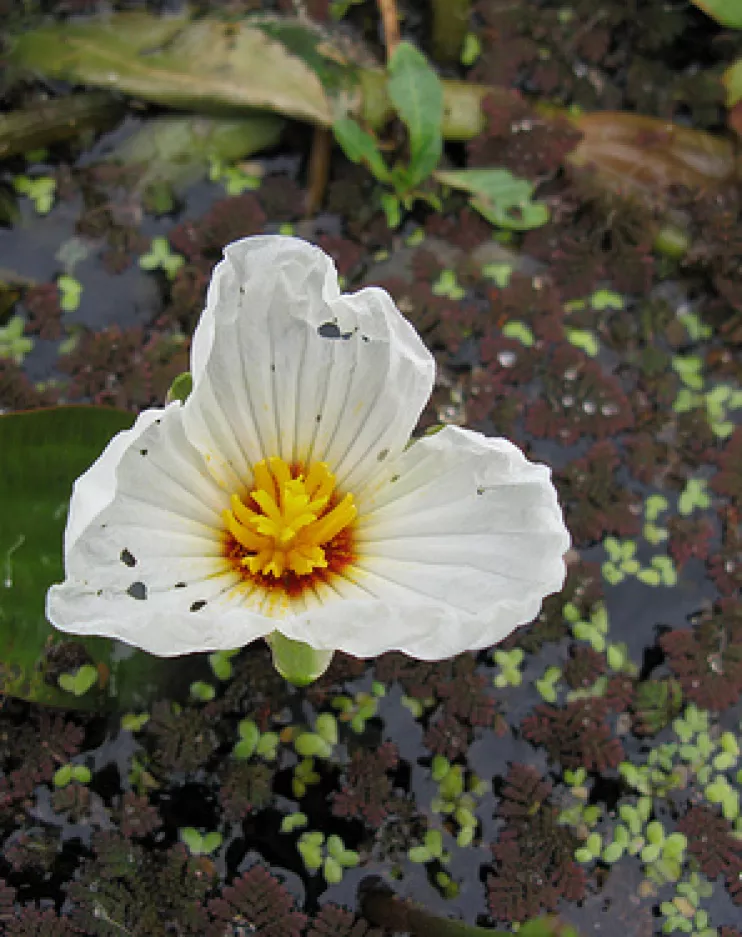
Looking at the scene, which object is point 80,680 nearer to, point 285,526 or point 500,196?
point 285,526

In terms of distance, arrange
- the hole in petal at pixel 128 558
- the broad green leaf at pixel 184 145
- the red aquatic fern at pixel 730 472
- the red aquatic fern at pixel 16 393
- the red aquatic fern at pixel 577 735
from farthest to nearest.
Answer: the broad green leaf at pixel 184 145
the red aquatic fern at pixel 730 472
the red aquatic fern at pixel 16 393
the red aquatic fern at pixel 577 735
the hole in petal at pixel 128 558

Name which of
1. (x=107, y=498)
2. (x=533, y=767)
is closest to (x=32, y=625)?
(x=107, y=498)

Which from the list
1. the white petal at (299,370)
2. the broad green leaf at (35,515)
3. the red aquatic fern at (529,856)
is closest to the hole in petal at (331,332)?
the white petal at (299,370)

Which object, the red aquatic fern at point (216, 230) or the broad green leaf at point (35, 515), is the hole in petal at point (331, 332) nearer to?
the broad green leaf at point (35, 515)

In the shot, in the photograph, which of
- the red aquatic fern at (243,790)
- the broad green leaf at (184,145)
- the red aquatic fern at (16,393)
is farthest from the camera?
the broad green leaf at (184,145)

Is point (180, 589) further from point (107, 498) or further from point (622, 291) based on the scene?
point (622, 291)

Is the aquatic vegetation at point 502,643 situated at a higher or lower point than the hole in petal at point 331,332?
lower

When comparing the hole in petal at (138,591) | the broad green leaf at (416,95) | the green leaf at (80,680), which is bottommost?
the green leaf at (80,680)

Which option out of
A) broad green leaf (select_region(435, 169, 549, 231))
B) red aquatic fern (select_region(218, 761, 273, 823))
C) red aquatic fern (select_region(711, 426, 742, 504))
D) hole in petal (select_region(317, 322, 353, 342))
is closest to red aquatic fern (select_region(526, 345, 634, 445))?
red aquatic fern (select_region(711, 426, 742, 504))
